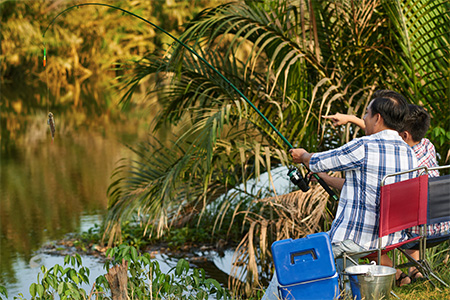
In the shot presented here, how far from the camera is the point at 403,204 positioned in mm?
3371

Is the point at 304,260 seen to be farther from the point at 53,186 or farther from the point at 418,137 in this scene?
the point at 53,186

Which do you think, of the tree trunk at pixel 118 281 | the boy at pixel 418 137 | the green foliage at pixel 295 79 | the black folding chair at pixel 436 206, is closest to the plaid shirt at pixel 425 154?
the boy at pixel 418 137

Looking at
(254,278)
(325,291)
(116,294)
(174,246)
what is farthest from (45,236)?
(325,291)

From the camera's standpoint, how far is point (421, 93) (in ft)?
16.9

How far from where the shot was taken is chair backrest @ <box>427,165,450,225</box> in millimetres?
3570

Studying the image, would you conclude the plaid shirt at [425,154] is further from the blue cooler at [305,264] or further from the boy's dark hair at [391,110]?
the blue cooler at [305,264]

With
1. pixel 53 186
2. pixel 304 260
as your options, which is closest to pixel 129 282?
pixel 304 260

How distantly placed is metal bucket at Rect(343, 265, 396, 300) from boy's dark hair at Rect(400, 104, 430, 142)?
1.05 meters

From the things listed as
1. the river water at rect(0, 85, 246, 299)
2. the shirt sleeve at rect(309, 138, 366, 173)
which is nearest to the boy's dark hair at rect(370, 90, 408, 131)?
the shirt sleeve at rect(309, 138, 366, 173)

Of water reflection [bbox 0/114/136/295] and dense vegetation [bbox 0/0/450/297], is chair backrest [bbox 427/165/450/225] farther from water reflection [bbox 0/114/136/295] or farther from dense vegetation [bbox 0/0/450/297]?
water reflection [bbox 0/114/136/295]

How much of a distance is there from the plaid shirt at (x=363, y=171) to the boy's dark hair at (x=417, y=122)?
592mm

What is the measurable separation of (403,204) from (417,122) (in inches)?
28.9

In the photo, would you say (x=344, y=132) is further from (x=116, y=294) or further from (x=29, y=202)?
(x=29, y=202)

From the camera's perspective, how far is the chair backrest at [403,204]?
325cm
